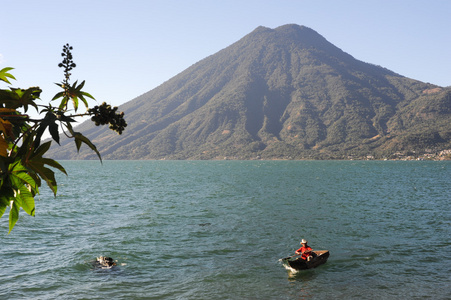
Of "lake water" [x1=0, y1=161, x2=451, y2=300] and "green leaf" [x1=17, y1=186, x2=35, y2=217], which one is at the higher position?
"green leaf" [x1=17, y1=186, x2=35, y2=217]

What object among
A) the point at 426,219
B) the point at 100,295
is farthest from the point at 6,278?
the point at 426,219

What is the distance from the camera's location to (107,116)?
397 centimetres

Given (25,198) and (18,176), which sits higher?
(18,176)

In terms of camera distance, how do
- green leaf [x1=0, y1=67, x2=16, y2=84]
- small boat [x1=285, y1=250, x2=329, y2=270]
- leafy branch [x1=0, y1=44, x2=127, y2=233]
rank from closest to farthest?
leafy branch [x1=0, y1=44, x2=127, y2=233] < green leaf [x1=0, y1=67, x2=16, y2=84] < small boat [x1=285, y1=250, x2=329, y2=270]

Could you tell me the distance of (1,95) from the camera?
384 centimetres

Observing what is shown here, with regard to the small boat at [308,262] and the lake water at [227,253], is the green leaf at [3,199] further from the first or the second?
the small boat at [308,262]

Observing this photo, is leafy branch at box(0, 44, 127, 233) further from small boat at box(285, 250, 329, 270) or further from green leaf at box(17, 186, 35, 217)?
small boat at box(285, 250, 329, 270)

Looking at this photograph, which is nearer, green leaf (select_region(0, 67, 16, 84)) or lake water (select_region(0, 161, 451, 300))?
green leaf (select_region(0, 67, 16, 84))

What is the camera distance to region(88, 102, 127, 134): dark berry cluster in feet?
12.8

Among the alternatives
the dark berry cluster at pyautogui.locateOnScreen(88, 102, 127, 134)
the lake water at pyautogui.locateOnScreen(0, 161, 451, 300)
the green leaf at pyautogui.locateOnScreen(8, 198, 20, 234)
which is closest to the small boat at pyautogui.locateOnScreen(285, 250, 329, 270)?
the lake water at pyautogui.locateOnScreen(0, 161, 451, 300)

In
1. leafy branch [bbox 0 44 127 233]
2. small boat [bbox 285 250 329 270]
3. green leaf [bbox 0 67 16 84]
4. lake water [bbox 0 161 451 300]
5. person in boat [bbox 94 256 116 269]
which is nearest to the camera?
leafy branch [bbox 0 44 127 233]

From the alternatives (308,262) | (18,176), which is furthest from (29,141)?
(308,262)

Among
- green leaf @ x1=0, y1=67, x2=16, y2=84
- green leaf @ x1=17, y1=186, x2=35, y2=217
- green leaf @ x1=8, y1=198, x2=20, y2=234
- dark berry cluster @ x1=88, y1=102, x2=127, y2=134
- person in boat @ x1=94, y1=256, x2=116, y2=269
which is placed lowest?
person in boat @ x1=94, y1=256, x2=116, y2=269

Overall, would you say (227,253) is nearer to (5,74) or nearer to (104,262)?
(104,262)
